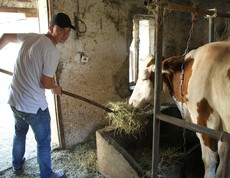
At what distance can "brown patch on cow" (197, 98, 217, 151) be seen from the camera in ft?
6.31

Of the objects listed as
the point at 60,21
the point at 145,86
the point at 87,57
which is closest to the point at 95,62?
the point at 87,57

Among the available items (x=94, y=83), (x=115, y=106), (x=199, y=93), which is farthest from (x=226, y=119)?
(x=94, y=83)

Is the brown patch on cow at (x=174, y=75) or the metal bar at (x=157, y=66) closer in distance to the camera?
the metal bar at (x=157, y=66)

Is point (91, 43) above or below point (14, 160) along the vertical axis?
above

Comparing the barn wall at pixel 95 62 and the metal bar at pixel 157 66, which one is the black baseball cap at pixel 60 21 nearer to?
the barn wall at pixel 95 62

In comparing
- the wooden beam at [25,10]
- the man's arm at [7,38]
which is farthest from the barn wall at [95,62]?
the man's arm at [7,38]

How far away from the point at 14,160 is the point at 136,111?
174 centimetres

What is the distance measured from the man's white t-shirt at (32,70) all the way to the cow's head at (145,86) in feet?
3.89

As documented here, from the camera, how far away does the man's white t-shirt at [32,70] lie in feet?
6.44

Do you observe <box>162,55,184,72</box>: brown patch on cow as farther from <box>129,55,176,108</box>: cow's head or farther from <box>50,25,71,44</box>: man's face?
<box>50,25,71,44</box>: man's face

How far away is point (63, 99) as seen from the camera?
3.11 m

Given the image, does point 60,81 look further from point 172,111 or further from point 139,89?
point 172,111

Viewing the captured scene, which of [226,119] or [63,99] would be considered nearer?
[226,119]

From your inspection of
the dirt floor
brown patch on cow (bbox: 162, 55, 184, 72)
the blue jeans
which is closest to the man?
the blue jeans
